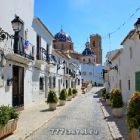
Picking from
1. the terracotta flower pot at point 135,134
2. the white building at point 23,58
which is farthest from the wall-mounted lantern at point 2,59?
the terracotta flower pot at point 135,134

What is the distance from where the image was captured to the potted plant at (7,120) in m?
11.0

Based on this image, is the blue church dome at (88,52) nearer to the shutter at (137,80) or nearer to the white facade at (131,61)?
the white facade at (131,61)

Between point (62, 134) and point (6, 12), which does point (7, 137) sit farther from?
point (6, 12)

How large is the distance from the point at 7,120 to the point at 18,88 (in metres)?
9.87

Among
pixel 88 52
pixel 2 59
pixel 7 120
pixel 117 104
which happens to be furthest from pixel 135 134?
pixel 88 52

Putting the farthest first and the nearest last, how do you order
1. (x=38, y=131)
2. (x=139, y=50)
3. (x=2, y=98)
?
(x=139, y=50), (x=2, y=98), (x=38, y=131)

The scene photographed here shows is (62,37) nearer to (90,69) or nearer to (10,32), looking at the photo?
(90,69)

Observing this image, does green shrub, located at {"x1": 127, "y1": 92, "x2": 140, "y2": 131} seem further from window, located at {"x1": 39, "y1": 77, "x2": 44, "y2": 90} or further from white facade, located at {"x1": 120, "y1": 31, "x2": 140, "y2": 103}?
window, located at {"x1": 39, "y1": 77, "x2": 44, "y2": 90}

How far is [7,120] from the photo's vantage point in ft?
37.1

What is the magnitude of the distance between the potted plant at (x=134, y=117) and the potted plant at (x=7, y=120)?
12.9 feet

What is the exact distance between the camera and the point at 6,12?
18.0 m

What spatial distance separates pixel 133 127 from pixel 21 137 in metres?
3.79

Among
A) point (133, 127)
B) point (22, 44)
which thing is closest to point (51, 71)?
point (22, 44)

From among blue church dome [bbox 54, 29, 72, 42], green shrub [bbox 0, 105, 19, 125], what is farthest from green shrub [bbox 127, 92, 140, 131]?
blue church dome [bbox 54, 29, 72, 42]
